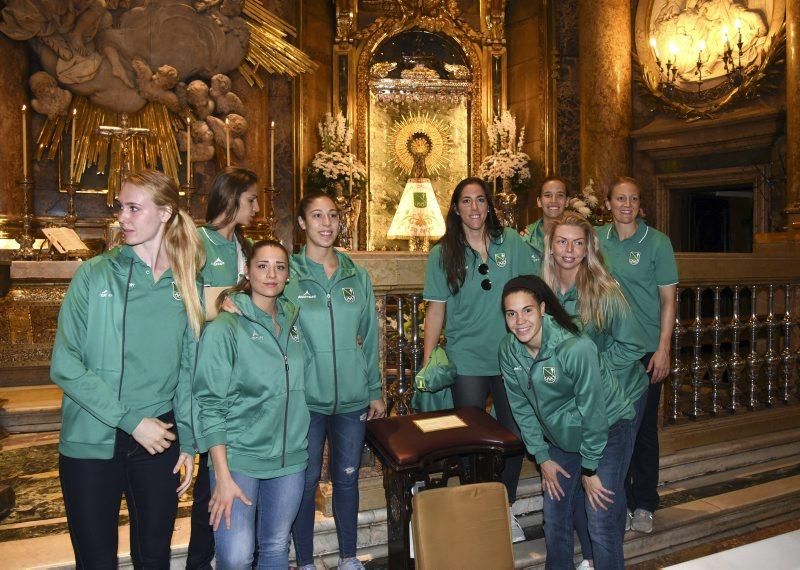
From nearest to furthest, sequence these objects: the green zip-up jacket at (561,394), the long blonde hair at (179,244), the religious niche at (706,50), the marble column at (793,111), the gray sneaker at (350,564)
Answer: the long blonde hair at (179,244) → the green zip-up jacket at (561,394) → the gray sneaker at (350,564) → the marble column at (793,111) → the religious niche at (706,50)

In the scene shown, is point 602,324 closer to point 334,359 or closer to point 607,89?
point 334,359

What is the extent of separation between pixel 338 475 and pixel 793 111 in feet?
25.5

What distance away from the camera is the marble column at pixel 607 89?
1018 cm

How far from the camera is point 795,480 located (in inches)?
186

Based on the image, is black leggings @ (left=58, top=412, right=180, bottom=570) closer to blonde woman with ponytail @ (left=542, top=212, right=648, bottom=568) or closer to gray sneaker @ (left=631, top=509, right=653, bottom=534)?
blonde woman with ponytail @ (left=542, top=212, right=648, bottom=568)

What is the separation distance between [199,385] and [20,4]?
636cm

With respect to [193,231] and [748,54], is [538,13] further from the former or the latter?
[193,231]

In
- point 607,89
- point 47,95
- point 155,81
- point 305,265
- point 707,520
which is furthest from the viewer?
point 607,89

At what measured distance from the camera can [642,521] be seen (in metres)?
3.95

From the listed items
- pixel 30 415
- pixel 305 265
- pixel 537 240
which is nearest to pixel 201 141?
pixel 30 415

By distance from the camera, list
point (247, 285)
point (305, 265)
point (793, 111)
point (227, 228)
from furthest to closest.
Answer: point (793, 111), point (227, 228), point (305, 265), point (247, 285)

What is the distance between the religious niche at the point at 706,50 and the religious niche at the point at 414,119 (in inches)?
122

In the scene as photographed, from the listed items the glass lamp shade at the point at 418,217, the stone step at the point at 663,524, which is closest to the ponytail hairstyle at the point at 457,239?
the stone step at the point at 663,524

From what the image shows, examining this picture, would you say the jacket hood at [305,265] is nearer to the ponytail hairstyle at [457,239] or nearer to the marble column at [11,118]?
the ponytail hairstyle at [457,239]
